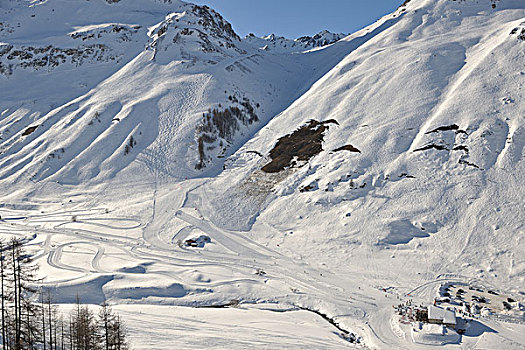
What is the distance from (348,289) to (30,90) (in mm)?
88145

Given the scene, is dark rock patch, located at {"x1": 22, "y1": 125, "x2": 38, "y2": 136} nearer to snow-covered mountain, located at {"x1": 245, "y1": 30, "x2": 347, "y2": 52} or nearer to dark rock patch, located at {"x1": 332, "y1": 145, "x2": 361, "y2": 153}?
dark rock patch, located at {"x1": 332, "y1": 145, "x2": 361, "y2": 153}

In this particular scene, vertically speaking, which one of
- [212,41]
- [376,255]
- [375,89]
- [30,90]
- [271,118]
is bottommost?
[376,255]

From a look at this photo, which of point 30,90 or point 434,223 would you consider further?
point 30,90

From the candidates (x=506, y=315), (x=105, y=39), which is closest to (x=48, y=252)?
(x=506, y=315)

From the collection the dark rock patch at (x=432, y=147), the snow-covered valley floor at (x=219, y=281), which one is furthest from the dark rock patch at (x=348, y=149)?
the snow-covered valley floor at (x=219, y=281)

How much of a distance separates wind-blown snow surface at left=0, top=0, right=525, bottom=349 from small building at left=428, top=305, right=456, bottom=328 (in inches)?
63.2

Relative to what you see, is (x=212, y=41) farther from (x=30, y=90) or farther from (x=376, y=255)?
Result: (x=376, y=255)

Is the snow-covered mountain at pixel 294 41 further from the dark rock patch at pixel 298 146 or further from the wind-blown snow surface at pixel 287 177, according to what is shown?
the dark rock patch at pixel 298 146

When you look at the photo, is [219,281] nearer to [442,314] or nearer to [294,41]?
[442,314]

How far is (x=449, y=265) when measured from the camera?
30234 millimetres

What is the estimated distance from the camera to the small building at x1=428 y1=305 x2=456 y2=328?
23.6 metres

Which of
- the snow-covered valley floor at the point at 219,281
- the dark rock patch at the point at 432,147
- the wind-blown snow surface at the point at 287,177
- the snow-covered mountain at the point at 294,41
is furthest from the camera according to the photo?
the snow-covered mountain at the point at 294,41

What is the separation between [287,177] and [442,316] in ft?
85.7

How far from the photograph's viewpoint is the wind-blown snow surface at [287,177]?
98.5 ft
